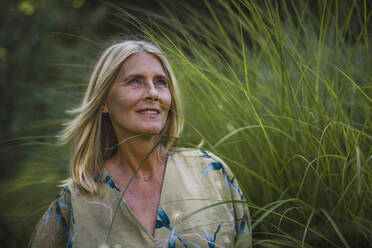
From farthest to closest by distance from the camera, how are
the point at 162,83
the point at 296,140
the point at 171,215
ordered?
the point at 296,140, the point at 162,83, the point at 171,215

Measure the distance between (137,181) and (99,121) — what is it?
29cm

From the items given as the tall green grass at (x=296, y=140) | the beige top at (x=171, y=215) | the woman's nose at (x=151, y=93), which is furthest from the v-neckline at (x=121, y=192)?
the woman's nose at (x=151, y=93)

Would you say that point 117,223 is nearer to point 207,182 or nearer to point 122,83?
point 207,182

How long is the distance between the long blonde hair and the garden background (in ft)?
0.30

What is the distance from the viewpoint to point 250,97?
49.5 inches

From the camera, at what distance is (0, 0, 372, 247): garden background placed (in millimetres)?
976

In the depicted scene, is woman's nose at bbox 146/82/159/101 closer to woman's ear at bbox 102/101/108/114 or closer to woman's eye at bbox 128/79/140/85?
woman's eye at bbox 128/79/140/85

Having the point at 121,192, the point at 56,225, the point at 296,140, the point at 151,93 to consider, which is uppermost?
the point at 151,93

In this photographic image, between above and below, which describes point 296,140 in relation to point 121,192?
above

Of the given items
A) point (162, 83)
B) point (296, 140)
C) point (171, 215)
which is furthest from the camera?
point (296, 140)

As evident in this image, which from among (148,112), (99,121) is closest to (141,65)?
(148,112)

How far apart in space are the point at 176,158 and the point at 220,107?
38 centimetres

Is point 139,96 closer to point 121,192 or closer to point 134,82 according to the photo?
point 134,82

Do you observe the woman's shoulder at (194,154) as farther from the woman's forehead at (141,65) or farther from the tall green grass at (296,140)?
the woman's forehead at (141,65)
